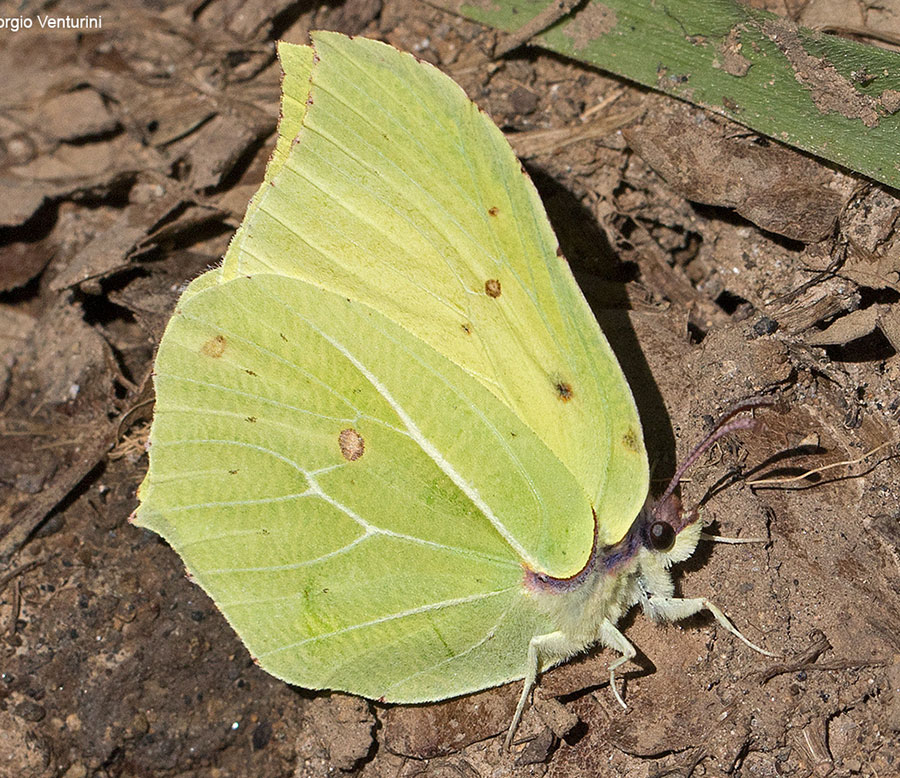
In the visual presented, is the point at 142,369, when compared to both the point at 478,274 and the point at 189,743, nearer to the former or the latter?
the point at 189,743

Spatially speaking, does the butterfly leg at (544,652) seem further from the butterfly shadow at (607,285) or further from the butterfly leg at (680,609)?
the butterfly shadow at (607,285)

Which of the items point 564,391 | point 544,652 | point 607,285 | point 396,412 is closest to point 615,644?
point 544,652

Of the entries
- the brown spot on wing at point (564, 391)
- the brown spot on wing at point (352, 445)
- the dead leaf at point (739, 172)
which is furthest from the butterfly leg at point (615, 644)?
the dead leaf at point (739, 172)

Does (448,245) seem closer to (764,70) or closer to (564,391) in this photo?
(564,391)

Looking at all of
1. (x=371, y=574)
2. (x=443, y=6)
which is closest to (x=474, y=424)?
(x=371, y=574)

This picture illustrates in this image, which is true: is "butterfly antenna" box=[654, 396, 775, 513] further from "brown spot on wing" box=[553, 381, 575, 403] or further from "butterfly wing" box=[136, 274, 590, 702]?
"brown spot on wing" box=[553, 381, 575, 403]
